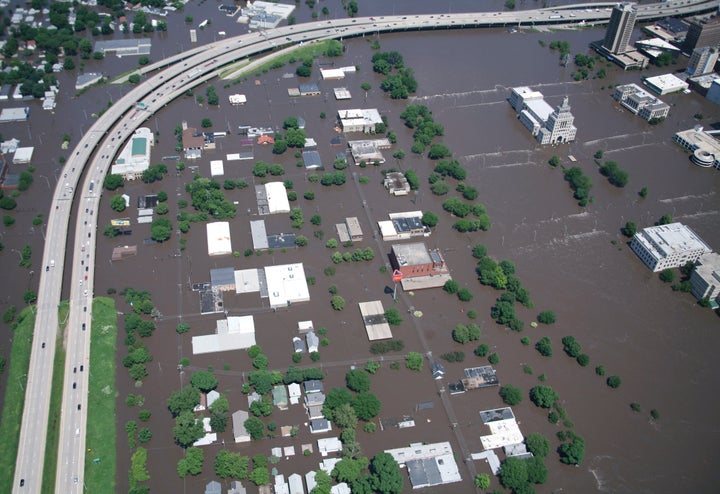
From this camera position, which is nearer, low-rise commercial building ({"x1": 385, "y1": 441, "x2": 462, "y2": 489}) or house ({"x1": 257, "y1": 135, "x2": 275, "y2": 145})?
low-rise commercial building ({"x1": 385, "y1": 441, "x2": 462, "y2": 489})

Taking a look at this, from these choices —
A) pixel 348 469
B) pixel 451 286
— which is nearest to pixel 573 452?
pixel 348 469

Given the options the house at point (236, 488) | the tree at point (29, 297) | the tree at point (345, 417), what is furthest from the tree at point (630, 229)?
the tree at point (29, 297)

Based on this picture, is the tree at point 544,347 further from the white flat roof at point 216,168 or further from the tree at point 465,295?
the white flat roof at point 216,168

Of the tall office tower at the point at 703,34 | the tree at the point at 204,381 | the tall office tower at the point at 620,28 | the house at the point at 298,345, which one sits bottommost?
the tree at the point at 204,381

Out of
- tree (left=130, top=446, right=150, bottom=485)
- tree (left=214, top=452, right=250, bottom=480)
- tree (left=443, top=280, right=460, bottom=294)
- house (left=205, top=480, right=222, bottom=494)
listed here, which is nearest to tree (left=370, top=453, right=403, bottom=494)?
tree (left=214, top=452, right=250, bottom=480)

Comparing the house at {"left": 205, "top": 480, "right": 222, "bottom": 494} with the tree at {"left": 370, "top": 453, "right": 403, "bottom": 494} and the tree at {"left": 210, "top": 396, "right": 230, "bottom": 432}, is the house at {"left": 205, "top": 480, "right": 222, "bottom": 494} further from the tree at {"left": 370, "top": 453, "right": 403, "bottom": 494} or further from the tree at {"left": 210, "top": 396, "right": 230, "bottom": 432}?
the tree at {"left": 370, "top": 453, "right": 403, "bottom": 494}

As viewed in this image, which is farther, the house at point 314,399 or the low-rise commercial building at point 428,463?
the house at point 314,399
